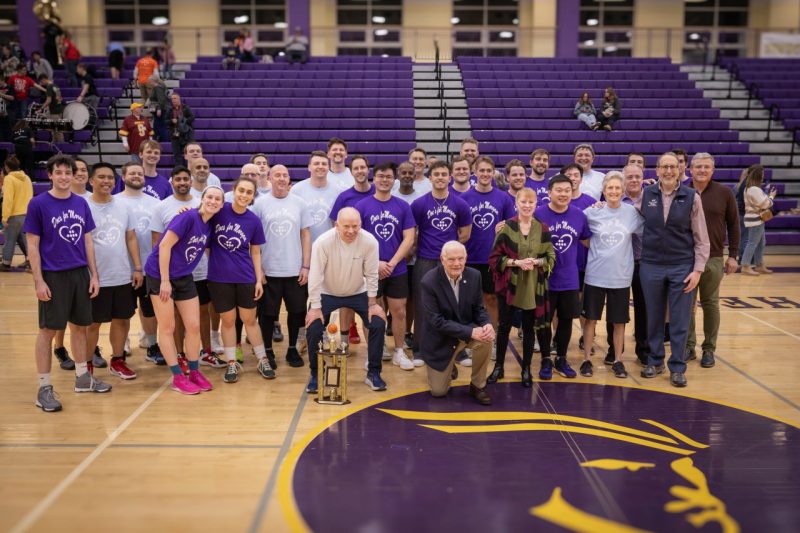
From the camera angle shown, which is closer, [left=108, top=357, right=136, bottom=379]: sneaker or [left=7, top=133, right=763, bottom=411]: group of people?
[left=7, top=133, right=763, bottom=411]: group of people

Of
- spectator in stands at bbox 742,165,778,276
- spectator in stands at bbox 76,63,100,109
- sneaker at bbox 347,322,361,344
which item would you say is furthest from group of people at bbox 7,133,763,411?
spectator in stands at bbox 76,63,100,109

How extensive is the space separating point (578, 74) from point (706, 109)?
3.21m

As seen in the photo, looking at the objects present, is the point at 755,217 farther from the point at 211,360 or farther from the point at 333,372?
the point at 211,360

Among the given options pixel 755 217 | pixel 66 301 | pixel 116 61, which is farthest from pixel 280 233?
pixel 116 61

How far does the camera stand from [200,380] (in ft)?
17.9

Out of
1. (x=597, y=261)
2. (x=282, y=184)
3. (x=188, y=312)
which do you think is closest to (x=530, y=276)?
(x=597, y=261)

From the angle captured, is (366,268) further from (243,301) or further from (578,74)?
(578,74)

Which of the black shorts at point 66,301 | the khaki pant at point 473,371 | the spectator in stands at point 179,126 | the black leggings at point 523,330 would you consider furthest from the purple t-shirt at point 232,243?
the spectator in stands at point 179,126

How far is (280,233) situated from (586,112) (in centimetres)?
1162

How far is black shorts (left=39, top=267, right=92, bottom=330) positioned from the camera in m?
4.90

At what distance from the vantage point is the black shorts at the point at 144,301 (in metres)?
5.84

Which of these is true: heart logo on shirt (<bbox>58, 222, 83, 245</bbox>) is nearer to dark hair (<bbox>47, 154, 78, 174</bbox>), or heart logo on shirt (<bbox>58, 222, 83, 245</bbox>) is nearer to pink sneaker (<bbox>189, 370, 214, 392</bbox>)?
dark hair (<bbox>47, 154, 78, 174</bbox>)

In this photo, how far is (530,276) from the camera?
536 cm

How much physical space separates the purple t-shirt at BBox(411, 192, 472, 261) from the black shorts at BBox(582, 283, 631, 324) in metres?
1.19
